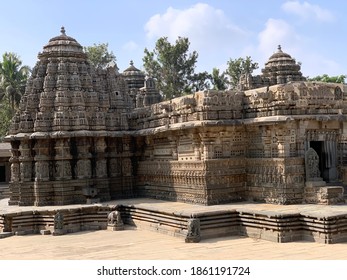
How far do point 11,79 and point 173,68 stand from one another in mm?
12346

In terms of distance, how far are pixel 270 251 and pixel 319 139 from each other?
16.6 ft

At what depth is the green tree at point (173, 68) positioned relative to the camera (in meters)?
39.3

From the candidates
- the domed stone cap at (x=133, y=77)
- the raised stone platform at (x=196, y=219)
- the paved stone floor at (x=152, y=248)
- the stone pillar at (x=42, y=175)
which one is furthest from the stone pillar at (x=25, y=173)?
the domed stone cap at (x=133, y=77)

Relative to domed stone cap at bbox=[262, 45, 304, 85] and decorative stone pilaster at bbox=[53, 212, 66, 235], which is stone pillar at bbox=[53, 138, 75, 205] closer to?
decorative stone pilaster at bbox=[53, 212, 66, 235]

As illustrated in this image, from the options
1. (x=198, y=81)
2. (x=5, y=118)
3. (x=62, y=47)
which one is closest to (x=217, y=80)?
(x=198, y=81)

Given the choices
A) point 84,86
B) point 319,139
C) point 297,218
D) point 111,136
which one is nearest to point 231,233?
point 297,218

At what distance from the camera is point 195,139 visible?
1598 cm

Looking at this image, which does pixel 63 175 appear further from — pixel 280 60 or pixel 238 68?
pixel 238 68

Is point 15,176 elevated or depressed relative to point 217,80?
depressed

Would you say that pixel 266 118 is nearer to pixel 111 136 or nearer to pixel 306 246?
pixel 306 246

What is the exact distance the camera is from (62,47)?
19.7m

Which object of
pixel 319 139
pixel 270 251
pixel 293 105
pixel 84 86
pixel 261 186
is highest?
pixel 84 86

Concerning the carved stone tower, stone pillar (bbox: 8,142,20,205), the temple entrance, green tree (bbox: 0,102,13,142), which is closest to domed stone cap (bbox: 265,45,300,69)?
the carved stone tower

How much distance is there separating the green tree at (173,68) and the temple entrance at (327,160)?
24530 mm
